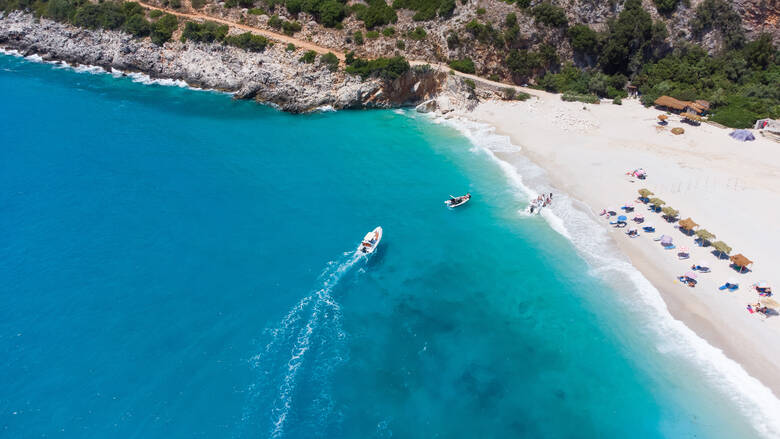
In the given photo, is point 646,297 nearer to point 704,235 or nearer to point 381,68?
point 704,235

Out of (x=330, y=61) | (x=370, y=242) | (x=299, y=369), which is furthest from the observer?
(x=330, y=61)

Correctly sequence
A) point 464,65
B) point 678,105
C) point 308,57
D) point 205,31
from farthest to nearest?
point 205,31
point 464,65
point 308,57
point 678,105

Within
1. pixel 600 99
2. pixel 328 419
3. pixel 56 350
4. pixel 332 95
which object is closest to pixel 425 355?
pixel 328 419

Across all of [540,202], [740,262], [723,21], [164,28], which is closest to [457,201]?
[540,202]

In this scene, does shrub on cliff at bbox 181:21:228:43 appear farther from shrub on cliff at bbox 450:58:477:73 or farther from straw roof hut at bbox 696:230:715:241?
straw roof hut at bbox 696:230:715:241

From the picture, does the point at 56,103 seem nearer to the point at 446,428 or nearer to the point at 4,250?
the point at 4,250

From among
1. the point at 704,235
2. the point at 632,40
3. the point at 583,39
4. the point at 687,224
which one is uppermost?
the point at 632,40
